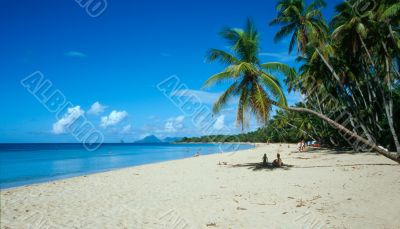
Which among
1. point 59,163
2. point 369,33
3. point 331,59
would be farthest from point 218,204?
point 59,163

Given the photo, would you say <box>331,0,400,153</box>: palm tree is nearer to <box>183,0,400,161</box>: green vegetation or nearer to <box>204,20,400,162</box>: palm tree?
<box>183,0,400,161</box>: green vegetation

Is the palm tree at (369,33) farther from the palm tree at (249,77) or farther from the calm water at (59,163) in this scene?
the calm water at (59,163)

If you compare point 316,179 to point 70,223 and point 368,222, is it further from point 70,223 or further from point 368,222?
point 70,223

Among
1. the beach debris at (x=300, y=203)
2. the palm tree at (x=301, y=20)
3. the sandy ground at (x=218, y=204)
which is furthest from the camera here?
the palm tree at (x=301, y=20)

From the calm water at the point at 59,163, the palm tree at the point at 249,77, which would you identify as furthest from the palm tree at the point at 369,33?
the calm water at the point at 59,163

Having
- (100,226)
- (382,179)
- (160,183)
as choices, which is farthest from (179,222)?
(382,179)

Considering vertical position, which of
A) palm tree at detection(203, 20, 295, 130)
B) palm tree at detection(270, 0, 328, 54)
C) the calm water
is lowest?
the calm water

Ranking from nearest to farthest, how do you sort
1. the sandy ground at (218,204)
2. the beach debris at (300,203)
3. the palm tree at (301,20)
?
the sandy ground at (218,204)
the beach debris at (300,203)
the palm tree at (301,20)

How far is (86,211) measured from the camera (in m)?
6.82

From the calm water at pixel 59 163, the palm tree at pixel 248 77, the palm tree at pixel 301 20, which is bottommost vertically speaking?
the calm water at pixel 59 163

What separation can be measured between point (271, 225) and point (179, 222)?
1.80m

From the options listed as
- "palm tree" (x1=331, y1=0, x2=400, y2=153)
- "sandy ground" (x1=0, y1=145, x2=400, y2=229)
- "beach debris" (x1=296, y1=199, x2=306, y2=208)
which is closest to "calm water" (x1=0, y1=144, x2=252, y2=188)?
"sandy ground" (x1=0, y1=145, x2=400, y2=229)

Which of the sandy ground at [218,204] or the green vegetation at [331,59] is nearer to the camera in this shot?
the sandy ground at [218,204]

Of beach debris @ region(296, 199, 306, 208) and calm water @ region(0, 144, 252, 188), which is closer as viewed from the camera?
beach debris @ region(296, 199, 306, 208)
